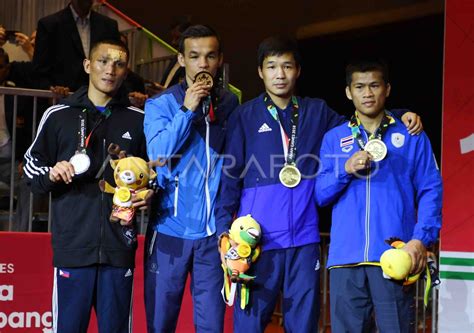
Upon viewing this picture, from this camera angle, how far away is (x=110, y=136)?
4.34m

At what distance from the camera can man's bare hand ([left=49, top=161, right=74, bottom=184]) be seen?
4059 mm

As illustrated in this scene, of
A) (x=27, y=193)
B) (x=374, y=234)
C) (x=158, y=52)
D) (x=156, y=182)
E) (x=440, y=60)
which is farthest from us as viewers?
(x=440, y=60)

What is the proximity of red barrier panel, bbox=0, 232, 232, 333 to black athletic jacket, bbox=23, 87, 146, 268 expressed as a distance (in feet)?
4.51

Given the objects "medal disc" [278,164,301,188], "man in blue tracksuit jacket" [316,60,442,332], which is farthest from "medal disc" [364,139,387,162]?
"medal disc" [278,164,301,188]

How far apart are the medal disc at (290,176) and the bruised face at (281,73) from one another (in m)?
0.40

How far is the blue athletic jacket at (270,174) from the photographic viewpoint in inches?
158

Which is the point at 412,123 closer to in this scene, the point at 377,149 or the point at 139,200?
the point at 377,149

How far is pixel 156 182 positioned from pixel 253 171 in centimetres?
55

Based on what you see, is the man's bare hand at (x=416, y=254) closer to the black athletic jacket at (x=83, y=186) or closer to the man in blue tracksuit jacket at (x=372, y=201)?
the man in blue tracksuit jacket at (x=372, y=201)

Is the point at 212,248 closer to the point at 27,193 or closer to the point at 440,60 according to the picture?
the point at 27,193

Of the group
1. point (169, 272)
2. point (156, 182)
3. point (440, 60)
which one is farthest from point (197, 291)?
point (440, 60)

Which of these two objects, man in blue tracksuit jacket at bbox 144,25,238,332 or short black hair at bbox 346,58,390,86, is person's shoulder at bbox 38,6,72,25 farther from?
short black hair at bbox 346,58,390,86

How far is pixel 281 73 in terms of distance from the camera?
13.5 ft

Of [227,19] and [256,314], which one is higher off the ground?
[227,19]
